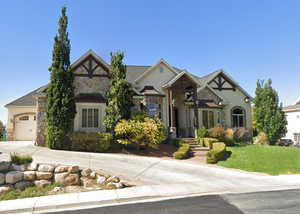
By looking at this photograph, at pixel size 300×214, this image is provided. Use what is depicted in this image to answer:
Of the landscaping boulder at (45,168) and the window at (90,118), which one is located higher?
the window at (90,118)

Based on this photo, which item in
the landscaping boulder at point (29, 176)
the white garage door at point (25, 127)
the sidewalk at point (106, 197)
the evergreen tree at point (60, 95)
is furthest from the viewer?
the white garage door at point (25, 127)

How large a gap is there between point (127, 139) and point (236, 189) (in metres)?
8.70

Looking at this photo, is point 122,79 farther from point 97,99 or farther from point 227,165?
point 227,165

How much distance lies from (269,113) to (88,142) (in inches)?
709

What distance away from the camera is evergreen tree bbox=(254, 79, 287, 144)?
2002 cm

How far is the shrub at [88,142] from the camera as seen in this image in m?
14.8

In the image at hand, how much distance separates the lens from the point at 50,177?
8.98 metres

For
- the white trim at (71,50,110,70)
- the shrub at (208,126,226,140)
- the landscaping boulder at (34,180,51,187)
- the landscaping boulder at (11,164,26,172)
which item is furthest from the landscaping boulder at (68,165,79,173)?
the shrub at (208,126,226,140)

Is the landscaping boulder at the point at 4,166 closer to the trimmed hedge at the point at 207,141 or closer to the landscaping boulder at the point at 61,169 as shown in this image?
the landscaping boulder at the point at 61,169

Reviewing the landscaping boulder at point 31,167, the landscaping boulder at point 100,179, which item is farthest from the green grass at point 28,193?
the landscaping boulder at point 100,179

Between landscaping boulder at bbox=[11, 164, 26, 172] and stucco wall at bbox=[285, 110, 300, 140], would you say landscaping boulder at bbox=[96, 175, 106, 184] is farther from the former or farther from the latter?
stucco wall at bbox=[285, 110, 300, 140]

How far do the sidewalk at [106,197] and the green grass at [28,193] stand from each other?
1.59ft

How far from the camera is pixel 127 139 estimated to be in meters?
14.9

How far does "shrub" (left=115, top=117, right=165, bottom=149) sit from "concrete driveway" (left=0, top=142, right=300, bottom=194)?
77.5 inches
